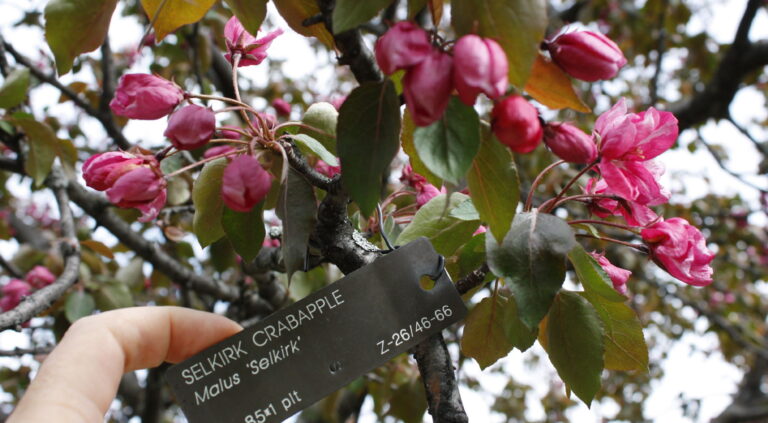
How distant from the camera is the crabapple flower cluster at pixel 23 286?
1800 mm

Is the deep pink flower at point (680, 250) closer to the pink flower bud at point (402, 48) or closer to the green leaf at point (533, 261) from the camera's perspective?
the green leaf at point (533, 261)

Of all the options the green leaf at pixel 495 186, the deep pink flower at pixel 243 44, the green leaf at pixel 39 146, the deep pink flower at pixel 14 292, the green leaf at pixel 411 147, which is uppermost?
the green leaf at pixel 39 146

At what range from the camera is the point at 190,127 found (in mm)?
672

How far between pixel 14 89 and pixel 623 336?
149cm

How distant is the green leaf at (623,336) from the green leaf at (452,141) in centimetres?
34

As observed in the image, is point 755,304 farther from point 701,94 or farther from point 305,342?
point 305,342

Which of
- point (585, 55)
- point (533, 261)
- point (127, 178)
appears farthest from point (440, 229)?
point (127, 178)

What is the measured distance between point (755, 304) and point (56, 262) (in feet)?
14.1

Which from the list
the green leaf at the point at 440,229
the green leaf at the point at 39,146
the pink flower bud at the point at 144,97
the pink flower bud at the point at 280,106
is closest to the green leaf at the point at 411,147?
the green leaf at the point at 440,229

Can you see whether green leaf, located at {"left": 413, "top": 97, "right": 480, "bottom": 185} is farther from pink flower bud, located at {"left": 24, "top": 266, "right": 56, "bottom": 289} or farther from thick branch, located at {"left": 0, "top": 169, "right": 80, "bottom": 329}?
pink flower bud, located at {"left": 24, "top": 266, "right": 56, "bottom": 289}

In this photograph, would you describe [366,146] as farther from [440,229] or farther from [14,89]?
[14,89]

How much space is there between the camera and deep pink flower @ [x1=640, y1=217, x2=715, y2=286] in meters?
0.74

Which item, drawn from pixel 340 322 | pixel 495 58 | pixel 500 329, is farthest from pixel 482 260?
pixel 495 58

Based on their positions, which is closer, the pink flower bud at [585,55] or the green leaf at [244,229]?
the pink flower bud at [585,55]
